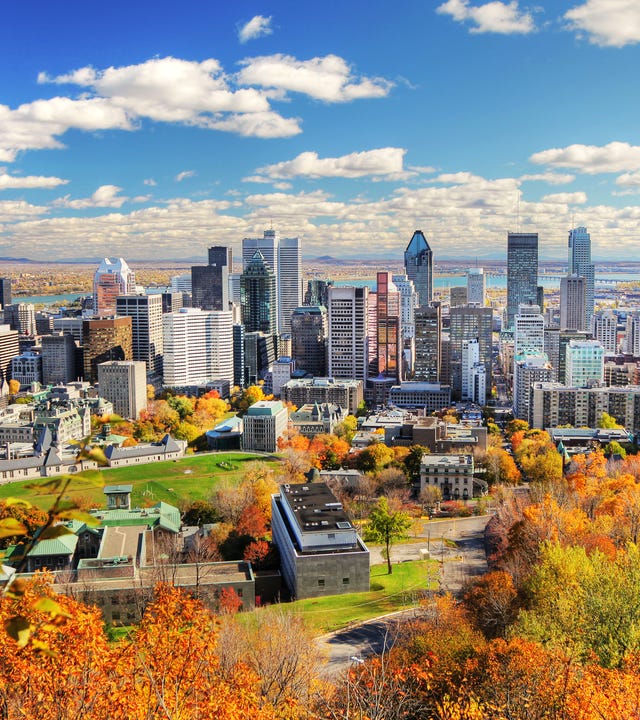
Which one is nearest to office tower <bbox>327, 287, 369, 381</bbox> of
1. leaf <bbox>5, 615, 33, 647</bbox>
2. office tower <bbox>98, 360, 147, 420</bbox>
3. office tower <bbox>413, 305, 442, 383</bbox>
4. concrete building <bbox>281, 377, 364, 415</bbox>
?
office tower <bbox>413, 305, 442, 383</bbox>

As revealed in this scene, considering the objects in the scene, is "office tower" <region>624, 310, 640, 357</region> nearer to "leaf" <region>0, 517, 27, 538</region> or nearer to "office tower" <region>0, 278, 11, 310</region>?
"office tower" <region>0, 278, 11, 310</region>

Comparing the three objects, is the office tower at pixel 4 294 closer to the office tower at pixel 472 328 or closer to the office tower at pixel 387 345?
the office tower at pixel 387 345

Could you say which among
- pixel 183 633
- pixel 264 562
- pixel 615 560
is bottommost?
pixel 264 562

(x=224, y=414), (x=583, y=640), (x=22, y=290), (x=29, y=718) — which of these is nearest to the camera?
(x=29, y=718)

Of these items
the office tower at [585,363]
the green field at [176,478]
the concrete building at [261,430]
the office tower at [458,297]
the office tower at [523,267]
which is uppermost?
the office tower at [523,267]

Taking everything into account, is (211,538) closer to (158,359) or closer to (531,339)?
(158,359)

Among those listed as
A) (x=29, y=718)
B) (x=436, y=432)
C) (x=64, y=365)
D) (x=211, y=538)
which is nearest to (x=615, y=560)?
(x=211, y=538)

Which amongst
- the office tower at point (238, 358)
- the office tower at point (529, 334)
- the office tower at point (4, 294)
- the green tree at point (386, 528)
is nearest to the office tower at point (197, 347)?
the office tower at point (238, 358)
